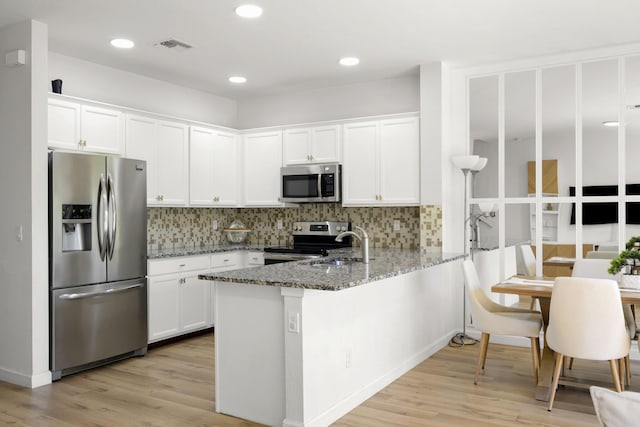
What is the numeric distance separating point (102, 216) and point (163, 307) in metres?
1.17

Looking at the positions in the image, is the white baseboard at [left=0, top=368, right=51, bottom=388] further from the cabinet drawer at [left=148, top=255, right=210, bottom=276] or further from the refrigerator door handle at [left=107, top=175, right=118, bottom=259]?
the cabinet drawer at [left=148, top=255, right=210, bottom=276]

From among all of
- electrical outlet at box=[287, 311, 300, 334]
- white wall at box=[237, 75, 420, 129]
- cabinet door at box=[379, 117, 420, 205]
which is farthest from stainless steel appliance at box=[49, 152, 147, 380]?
cabinet door at box=[379, 117, 420, 205]

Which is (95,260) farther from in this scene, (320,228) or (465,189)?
(465,189)

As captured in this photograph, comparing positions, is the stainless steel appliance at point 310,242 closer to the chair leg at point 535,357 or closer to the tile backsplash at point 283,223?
the tile backsplash at point 283,223

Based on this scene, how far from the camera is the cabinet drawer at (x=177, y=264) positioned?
4.94m

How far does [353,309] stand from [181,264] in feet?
7.71

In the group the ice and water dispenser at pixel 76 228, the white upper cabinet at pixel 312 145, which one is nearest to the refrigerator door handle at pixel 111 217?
the ice and water dispenser at pixel 76 228

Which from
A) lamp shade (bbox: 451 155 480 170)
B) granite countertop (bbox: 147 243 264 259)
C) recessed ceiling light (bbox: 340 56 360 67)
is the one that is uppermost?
recessed ceiling light (bbox: 340 56 360 67)

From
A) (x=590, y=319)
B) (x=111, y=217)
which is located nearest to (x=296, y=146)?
(x=111, y=217)

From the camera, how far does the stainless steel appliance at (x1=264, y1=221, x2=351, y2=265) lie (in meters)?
5.66

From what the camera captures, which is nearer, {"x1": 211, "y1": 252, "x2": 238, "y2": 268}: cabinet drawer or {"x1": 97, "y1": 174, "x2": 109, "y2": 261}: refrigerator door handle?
{"x1": 97, "y1": 174, "x2": 109, "y2": 261}: refrigerator door handle

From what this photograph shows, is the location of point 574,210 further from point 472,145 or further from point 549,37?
point 549,37

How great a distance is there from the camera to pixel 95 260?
14.0ft

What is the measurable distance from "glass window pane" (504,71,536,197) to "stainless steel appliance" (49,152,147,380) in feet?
11.2
